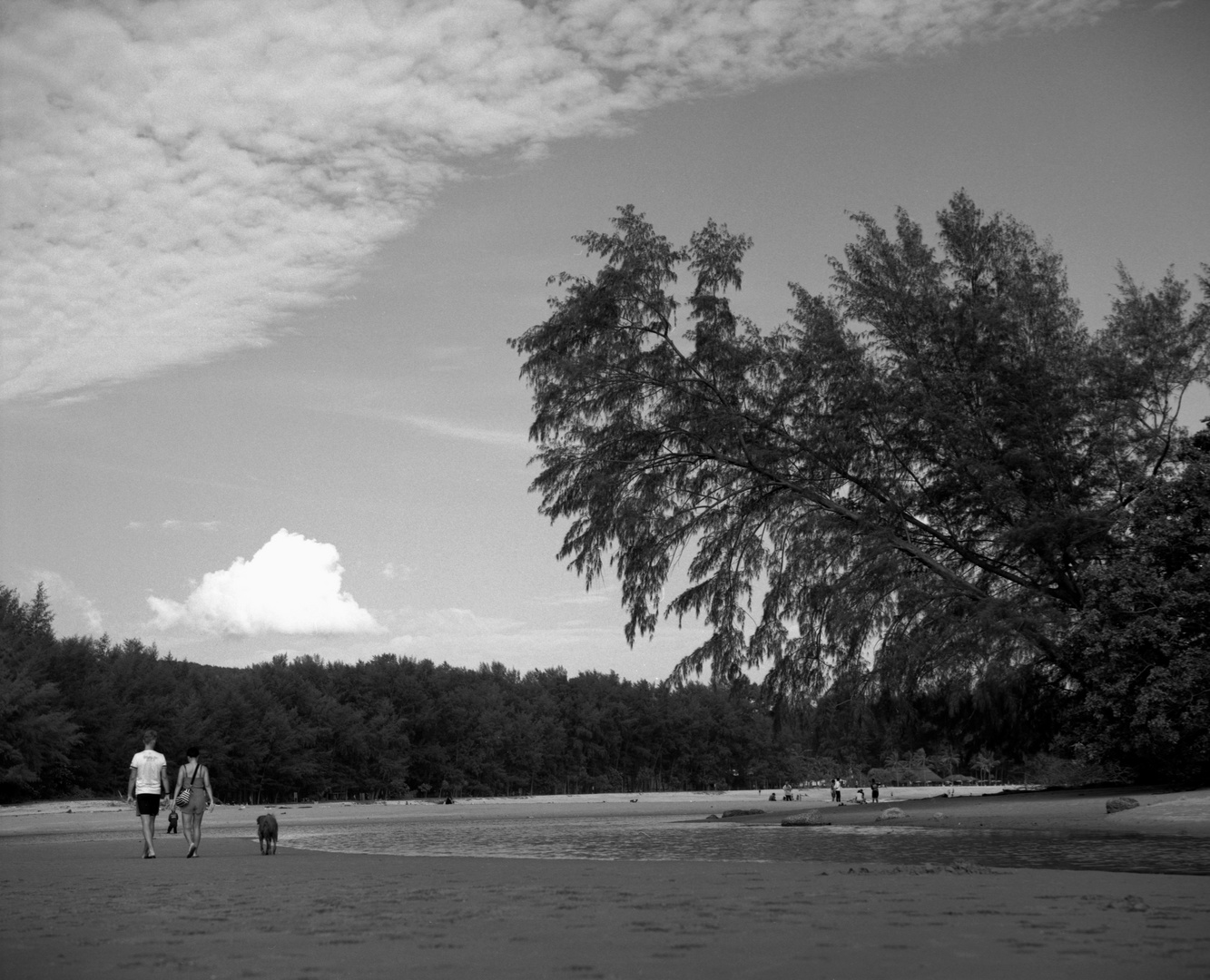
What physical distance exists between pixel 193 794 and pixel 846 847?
10376 millimetres

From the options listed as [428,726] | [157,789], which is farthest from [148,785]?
[428,726]

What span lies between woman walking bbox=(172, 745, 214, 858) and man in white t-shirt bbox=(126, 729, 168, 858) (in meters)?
0.41

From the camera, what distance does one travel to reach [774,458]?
34.8 m

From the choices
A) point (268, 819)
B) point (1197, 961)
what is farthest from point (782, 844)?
point (1197, 961)

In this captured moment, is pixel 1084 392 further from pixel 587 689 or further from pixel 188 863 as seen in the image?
pixel 587 689

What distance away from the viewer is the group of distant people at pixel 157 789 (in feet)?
56.9

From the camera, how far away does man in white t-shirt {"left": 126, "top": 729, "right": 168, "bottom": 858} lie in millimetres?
17281

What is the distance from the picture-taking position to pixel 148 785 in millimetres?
17516

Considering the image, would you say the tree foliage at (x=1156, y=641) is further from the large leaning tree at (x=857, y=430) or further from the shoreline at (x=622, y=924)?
the shoreline at (x=622, y=924)

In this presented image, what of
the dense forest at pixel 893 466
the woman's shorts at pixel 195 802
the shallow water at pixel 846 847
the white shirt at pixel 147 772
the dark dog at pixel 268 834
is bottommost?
the shallow water at pixel 846 847

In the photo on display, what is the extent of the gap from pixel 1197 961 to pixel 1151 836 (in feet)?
49.5

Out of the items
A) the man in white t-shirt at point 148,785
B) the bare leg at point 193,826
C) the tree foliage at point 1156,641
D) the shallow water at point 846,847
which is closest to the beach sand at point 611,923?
the shallow water at point 846,847

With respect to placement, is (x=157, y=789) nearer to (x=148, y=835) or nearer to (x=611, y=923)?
(x=148, y=835)

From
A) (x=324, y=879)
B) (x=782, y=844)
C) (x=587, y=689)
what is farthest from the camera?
(x=587, y=689)
